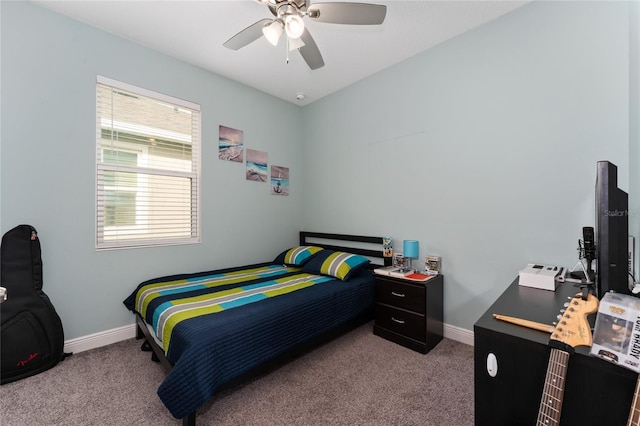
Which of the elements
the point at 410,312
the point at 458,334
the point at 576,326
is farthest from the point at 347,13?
the point at 458,334

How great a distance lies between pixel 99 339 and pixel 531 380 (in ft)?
10.2

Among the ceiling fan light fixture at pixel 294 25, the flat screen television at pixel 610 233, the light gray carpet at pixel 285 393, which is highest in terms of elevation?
the ceiling fan light fixture at pixel 294 25

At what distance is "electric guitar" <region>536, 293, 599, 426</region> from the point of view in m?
0.84

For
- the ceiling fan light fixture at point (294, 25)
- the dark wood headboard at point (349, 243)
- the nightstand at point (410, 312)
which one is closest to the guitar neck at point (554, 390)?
the nightstand at point (410, 312)

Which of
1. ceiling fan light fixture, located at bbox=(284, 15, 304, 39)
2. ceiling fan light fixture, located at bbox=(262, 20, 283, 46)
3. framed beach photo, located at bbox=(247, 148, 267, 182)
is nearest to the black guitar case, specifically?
framed beach photo, located at bbox=(247, 148, 267, 182)

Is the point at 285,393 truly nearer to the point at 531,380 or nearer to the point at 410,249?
the point at 531,380

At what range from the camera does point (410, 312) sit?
2.39 meters

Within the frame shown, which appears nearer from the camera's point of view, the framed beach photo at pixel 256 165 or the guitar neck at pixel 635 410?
the guitar neck at pixel 635 410

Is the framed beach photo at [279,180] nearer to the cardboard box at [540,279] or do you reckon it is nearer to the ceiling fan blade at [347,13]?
the ceiling fan blade at [347,13]

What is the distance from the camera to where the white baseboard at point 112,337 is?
7.43 feet

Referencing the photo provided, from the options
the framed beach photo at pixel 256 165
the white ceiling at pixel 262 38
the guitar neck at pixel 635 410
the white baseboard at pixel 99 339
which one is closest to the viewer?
the guitar neck at pixel 635 410

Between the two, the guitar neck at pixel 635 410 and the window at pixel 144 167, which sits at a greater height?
the window at pixel 144 167

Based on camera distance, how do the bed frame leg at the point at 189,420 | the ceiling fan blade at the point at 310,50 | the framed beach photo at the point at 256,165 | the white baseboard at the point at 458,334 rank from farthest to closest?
the framed beach photo at the point at 256,165 < the white baseboard at the point at 458,334 < the ceiling fan blade at the point at 310,50 < the bed frame leg at the point at 189,420

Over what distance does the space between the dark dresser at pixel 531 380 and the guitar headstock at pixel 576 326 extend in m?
0.03
